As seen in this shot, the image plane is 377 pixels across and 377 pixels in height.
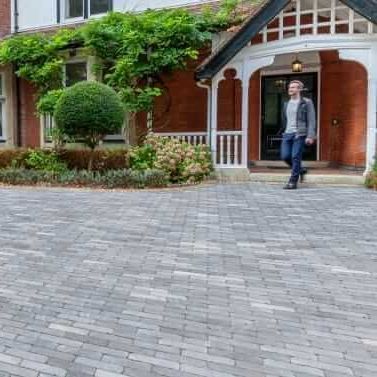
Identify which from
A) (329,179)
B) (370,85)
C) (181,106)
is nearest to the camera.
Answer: (370,85)

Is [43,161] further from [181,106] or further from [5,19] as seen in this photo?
[5,19]

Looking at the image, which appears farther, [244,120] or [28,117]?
[28,117]

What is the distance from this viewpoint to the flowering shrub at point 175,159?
1099 centimetres

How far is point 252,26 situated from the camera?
10.6m

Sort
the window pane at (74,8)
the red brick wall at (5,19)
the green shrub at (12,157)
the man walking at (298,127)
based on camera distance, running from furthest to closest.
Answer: the red brick wall at (5,19)
the window pane at (74,8)
the green shrub at (12,157)
the man walking at (298,127)

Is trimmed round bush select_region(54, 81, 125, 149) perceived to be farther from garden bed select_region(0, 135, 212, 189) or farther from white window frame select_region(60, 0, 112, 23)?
white window frame select_region(60, 0, 112, 23)

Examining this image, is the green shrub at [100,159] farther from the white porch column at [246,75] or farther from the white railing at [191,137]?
Result: the white porch column at [246,75]

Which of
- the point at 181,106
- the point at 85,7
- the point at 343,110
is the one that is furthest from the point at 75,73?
the point at 343,110

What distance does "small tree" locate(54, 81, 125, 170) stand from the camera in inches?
442

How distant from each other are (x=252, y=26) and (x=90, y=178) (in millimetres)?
4678

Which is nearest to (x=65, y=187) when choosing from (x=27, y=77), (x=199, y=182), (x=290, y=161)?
(x=199, y=182)

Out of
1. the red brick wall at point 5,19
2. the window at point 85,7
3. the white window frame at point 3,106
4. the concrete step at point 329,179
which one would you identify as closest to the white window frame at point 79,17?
the window at point 85,7

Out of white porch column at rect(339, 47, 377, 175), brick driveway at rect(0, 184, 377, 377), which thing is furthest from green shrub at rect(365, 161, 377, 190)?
brick driveway at rect(0, 184, 377, 377)

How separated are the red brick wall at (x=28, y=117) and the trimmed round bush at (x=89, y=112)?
566 cm
